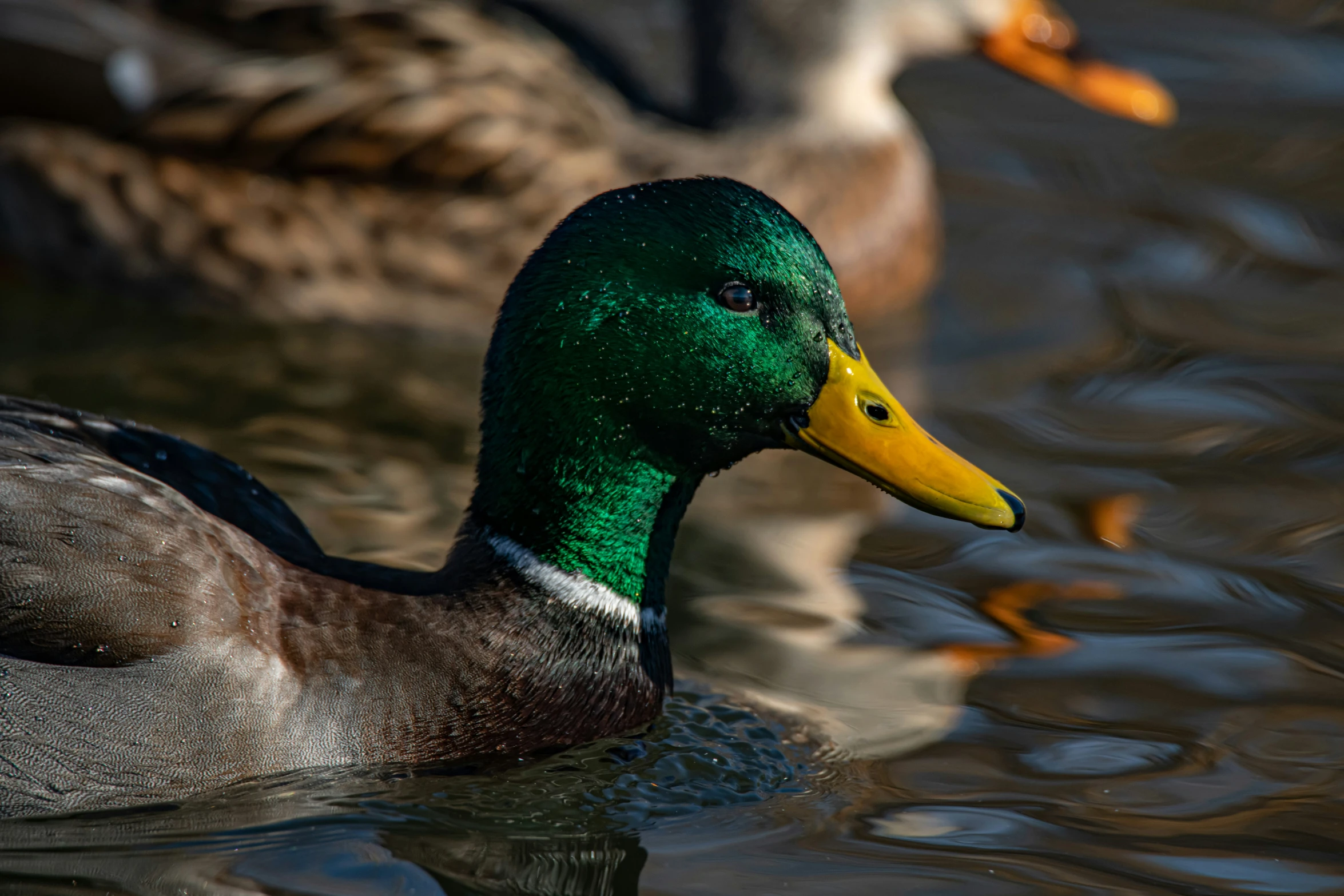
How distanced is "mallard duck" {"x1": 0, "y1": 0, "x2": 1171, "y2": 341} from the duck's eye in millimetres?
2850

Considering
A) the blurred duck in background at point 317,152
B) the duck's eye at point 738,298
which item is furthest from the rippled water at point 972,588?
the duck's eye at point 738,298

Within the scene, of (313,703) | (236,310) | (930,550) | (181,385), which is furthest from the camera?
(236,310)

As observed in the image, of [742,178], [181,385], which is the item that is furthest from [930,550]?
[181,385]

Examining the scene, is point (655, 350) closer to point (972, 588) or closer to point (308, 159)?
point (972, 588)

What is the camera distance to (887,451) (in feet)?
14.4

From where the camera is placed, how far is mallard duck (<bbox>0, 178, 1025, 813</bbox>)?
4.04 m

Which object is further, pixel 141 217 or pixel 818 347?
pixel 141 217

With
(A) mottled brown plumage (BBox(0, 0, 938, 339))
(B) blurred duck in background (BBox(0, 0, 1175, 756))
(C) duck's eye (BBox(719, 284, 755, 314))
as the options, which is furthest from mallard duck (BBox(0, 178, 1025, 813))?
(A) mottled brown plumage (BBox(0, 0, 938, 339))

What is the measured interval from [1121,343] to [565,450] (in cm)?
366

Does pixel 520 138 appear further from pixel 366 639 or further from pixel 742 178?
pixel 366 639

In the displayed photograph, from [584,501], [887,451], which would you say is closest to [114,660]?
[584,501]

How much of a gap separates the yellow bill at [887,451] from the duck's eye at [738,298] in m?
0.20

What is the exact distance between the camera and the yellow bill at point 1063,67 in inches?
315

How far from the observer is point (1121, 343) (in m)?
7.49
